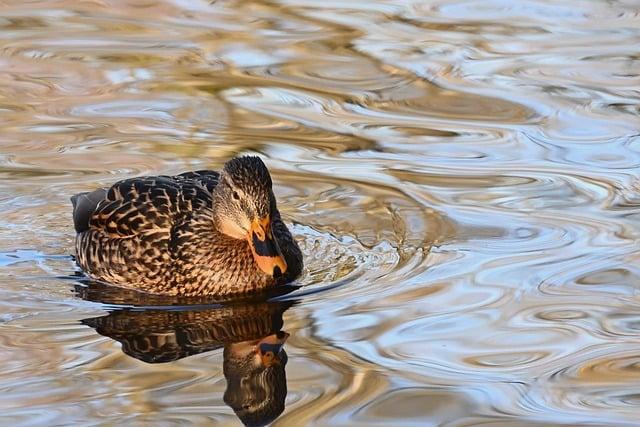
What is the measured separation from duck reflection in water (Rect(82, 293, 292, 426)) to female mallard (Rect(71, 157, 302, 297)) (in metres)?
0.28

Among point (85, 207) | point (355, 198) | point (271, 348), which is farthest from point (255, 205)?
point (355, 198)

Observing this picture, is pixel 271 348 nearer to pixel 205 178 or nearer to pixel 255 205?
pixel 255 205

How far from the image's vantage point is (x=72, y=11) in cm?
1580

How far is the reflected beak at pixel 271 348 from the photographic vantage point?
7.68 m

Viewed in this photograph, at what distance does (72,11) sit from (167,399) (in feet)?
30.6

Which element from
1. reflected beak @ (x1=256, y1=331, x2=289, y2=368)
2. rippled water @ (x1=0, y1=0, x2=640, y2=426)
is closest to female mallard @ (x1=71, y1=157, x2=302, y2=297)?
rippled water @ (x1=0, y1=0, x2=640, y2=426)

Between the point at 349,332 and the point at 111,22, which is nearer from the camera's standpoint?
the point at 349,332

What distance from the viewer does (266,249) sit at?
868 centimetres

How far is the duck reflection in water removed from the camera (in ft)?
23.6

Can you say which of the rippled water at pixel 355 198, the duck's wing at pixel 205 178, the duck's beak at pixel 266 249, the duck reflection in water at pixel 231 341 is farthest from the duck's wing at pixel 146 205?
the duck reflection in water at pixel 231 341

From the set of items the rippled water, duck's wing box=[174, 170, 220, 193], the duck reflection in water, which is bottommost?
the duck reflection in water

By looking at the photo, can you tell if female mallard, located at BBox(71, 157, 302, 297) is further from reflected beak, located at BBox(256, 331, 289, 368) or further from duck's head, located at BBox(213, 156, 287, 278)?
reflected beak, located at BBox(256, 331, 289, 368)

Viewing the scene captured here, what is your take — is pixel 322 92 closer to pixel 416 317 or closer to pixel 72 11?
pixel 72 11

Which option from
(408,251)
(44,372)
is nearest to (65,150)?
(408,251)
